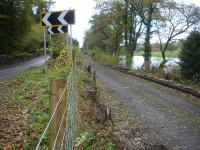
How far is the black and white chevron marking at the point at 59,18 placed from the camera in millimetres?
13797

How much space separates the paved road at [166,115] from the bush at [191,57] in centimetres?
463

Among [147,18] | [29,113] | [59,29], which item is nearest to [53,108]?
[29,113]

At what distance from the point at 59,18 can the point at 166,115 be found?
6.88 metres

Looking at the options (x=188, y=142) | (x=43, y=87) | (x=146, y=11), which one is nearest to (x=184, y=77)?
(x=43, y=87)

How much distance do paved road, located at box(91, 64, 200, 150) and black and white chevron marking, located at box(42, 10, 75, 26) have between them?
13.8 feet

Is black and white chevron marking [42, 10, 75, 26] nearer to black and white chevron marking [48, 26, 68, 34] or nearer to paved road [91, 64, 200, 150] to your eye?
black and white chevron marking [48, 26, 68, 34]

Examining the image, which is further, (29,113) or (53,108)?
(29,113)

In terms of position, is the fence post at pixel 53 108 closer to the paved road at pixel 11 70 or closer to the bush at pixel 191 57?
the paved road at pixel 11 70

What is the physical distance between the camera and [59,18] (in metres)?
14.2

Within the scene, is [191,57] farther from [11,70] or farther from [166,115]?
[11,70]

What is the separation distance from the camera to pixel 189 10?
118 ft

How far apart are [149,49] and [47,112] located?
27.4 metres

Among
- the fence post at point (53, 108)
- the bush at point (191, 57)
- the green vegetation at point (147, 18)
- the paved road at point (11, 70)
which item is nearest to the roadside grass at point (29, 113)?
the fence post at point (53, 108)

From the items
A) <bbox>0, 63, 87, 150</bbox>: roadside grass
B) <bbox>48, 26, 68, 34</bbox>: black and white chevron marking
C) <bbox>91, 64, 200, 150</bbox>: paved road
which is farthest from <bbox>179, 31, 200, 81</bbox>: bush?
<bbox>0, 63, 87, 150</bbox>: roadside grass
